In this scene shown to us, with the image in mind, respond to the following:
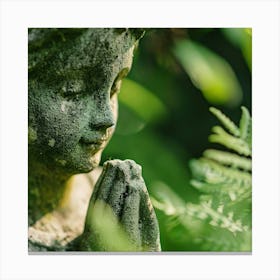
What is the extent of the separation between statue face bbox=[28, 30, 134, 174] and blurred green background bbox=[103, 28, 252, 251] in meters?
0.07

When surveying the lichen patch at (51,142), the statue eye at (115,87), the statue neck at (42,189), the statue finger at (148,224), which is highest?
the statue eye at (115,87)

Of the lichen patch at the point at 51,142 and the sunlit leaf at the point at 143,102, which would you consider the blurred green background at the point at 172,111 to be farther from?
the lichen patch at the point at 51,142

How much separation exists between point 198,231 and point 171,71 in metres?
0.85

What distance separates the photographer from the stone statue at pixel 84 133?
153cm

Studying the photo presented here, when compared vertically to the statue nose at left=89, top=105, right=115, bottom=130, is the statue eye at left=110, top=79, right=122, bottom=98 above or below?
above

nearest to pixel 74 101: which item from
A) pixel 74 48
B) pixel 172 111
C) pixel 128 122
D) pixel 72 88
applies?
pixel 72 88

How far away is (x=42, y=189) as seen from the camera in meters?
1.76

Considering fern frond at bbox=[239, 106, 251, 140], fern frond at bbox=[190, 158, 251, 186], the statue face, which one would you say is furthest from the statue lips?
fern frond at bbox=[239, 106, 251, 140]

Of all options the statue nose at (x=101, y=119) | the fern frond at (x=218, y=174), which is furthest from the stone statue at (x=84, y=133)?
the fern frond at (x=218, y=174)

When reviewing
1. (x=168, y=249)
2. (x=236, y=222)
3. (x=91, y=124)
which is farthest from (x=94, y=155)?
(x=236, y=222)

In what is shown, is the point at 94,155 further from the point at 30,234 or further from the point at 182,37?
the point at 182,37

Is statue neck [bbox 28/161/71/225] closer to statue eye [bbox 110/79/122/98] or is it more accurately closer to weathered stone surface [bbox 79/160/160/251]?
weathered stone surface [bbox 79/160/160/251]

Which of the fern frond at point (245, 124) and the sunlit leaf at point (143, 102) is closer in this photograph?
the sunlit leaf at point (143, 102)

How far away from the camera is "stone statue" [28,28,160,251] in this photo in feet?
5.03
